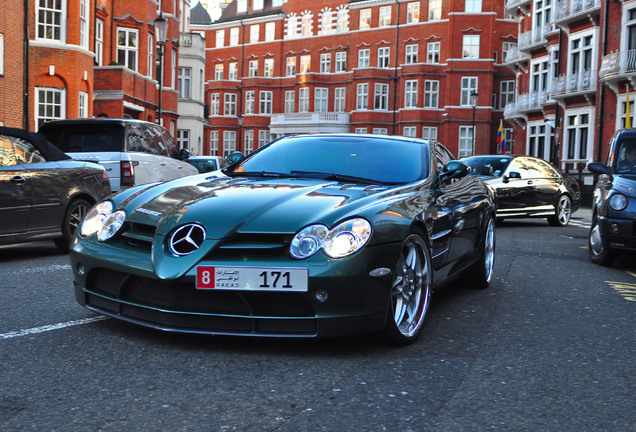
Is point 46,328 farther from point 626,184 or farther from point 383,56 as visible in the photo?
point 383,56

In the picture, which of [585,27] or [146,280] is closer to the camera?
[146,280]

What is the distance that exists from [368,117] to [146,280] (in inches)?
2423

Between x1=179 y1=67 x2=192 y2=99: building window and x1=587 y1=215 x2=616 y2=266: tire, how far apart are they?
41.5 m

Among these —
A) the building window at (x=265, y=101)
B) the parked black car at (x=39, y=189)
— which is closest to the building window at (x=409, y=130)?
the building window at (x=265, y=101)

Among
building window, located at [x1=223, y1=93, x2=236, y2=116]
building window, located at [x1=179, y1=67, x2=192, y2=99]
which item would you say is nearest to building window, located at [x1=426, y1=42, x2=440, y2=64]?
building window, located at [x1=223, y1=93, x2=236, y2=116]

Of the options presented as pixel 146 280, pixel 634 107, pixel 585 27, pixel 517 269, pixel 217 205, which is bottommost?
pixel 517 269

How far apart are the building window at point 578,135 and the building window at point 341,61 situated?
32.2 meters

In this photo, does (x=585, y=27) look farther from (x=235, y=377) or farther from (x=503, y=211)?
(x=235, y=377)

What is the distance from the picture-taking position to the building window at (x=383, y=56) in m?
66.1

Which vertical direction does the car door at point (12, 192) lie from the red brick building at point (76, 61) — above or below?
below

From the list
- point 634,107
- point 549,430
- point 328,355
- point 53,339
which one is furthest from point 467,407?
point 634,107

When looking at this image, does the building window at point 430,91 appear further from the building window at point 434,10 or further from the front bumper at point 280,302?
the front bumper at point 280,302

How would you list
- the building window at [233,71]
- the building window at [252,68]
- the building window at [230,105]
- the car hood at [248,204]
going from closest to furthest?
1. the car hood at [248,204]
2. the building window at [252,68]
3. the building window at [230,105]
4. the building window at [233,71]

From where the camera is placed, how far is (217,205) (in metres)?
4.66
